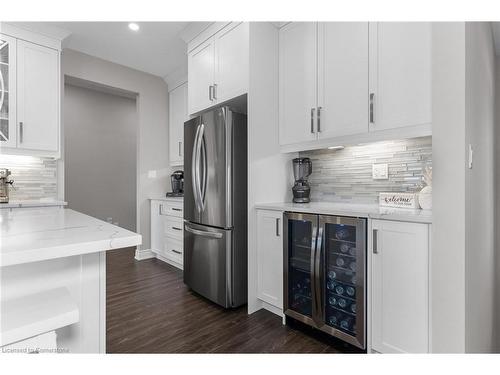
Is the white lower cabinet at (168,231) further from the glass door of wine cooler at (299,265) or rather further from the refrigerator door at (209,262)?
the glass door of wine cooler at (299,265)

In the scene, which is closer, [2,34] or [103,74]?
[2,34]

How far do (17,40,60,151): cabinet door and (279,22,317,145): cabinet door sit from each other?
2.48 meters

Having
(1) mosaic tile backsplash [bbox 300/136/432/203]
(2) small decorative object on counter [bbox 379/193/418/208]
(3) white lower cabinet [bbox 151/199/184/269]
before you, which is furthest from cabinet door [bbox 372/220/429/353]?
(3) white lower cabinet [bbox 151/199/184/269]

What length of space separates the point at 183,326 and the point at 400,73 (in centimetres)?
232

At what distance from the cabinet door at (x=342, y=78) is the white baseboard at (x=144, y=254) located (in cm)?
304

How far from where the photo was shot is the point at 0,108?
268 centimetres

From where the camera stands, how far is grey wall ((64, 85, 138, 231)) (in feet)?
15.3

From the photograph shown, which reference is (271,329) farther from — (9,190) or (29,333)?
(9,190)

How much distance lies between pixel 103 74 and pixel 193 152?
212cm

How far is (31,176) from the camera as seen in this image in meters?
3.18

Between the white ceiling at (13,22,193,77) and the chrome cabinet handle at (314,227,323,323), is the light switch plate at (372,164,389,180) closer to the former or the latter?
the chrome cabinet handle at (314,227,323,323)

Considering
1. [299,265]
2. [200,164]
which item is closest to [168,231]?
[200,164]

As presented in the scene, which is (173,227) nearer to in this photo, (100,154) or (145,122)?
(145,122)
